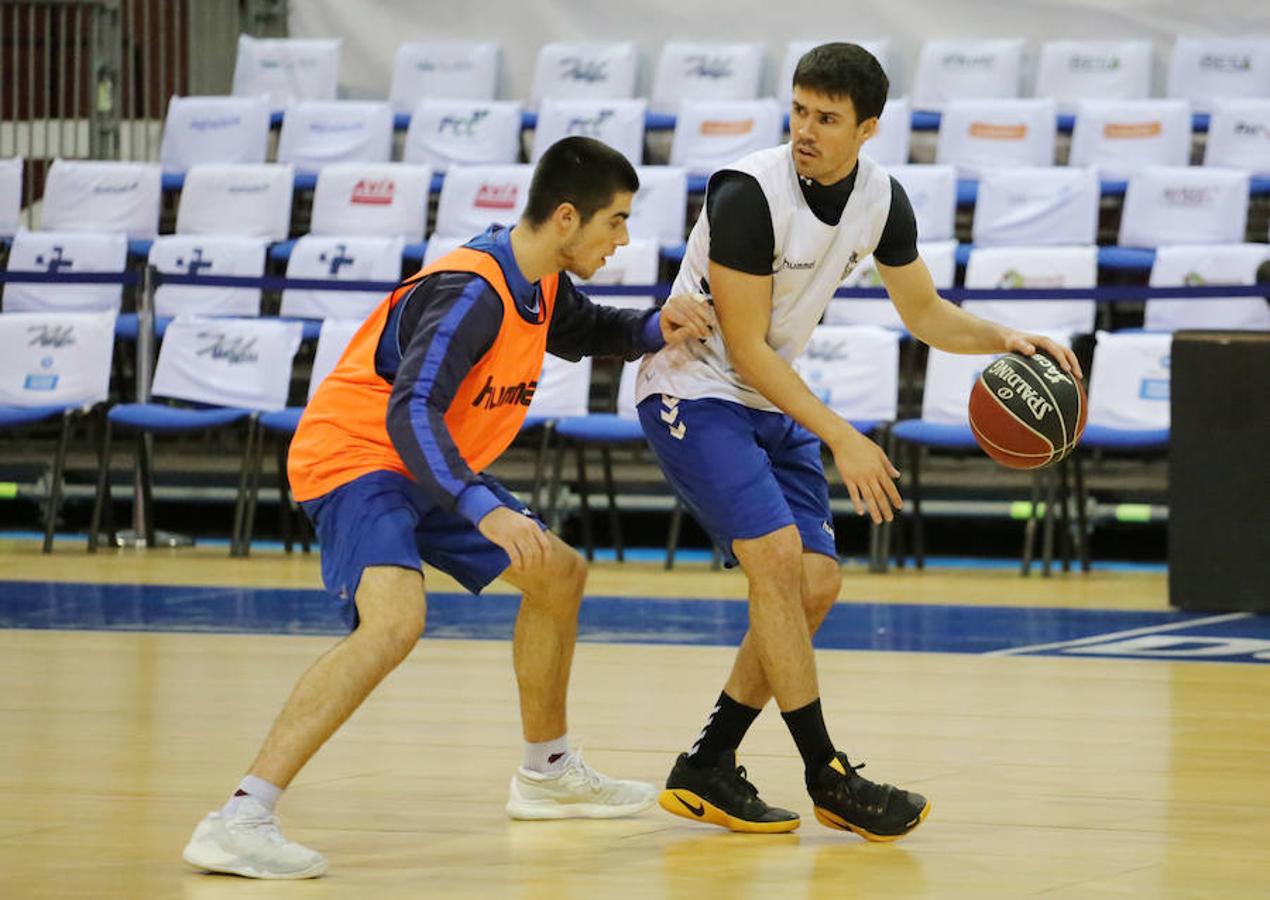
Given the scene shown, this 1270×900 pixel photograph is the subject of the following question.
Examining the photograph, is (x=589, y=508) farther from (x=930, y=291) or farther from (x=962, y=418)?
(x=930, y=291)

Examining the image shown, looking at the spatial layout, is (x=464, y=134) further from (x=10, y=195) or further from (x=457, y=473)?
(x=457, y=473)

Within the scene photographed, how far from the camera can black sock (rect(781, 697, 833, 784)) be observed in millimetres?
3990

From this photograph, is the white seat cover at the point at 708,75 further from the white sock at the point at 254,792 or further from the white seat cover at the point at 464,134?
the white sock at the point at 254,792

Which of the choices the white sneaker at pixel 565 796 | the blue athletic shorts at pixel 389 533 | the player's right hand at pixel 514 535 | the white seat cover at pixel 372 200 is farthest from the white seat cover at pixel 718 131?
the player's right hand at pixel 514 535

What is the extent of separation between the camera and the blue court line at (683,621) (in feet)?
23.1

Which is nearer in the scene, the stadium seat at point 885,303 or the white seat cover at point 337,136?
the stadium seat at point 885,303

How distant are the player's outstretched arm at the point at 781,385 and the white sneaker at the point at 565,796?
811 mm

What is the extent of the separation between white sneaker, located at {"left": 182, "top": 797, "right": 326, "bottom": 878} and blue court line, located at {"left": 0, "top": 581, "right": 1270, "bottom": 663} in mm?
3542

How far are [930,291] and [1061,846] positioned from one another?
121 centimetres

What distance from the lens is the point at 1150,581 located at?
8.96m

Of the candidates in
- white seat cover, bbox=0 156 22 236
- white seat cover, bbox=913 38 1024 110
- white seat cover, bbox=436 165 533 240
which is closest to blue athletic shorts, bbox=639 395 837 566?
white seat cover, bbox=436 165 533 240

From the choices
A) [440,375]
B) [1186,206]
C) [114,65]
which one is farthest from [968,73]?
[440,375]

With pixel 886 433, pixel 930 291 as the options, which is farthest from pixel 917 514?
pixel 930 291

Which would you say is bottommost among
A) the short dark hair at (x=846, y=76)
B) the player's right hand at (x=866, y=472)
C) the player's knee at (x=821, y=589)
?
the player's knee at (x=821, y=589)
